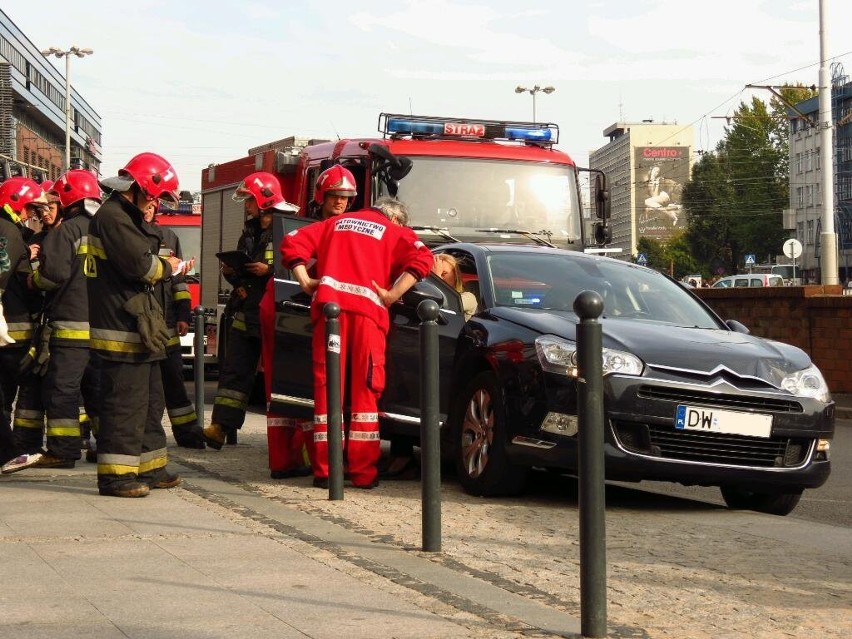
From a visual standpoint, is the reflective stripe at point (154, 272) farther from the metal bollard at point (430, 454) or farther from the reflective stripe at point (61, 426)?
the metal bollard at point (430, 454)

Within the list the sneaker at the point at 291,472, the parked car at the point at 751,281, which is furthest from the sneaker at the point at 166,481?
the parked car at the point at 751,281

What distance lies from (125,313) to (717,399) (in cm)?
321

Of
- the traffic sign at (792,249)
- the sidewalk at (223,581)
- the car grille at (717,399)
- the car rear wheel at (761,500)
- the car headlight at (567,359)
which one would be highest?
the traffic sign at (792,249)

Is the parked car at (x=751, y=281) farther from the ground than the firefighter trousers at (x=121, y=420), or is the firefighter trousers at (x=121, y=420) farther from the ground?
the parked car at (x=751, y=281)

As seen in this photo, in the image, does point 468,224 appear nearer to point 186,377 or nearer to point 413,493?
point 413,493

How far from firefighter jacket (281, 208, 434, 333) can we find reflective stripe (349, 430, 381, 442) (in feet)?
2.01

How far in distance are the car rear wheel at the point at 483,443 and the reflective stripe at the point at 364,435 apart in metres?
0.52

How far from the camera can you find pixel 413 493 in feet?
29.7

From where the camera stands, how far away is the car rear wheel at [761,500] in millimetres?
8805

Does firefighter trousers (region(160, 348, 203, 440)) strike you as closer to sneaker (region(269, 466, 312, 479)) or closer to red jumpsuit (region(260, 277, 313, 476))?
red jumpsuit (region(260, 277, 313, 476))

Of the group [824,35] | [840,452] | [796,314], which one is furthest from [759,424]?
[824,35]

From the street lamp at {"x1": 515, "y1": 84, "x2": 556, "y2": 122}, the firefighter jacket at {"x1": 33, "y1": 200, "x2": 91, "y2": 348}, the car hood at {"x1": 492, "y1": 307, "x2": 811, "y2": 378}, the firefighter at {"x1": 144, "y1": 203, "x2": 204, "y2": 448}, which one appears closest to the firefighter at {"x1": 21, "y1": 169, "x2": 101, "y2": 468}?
the firefighter jacket at {"x1": 33, "y1": 200, "x2": 91, "y2": 348}

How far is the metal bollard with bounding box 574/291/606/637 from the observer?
4895 millimetres

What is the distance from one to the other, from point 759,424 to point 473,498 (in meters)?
1.67
